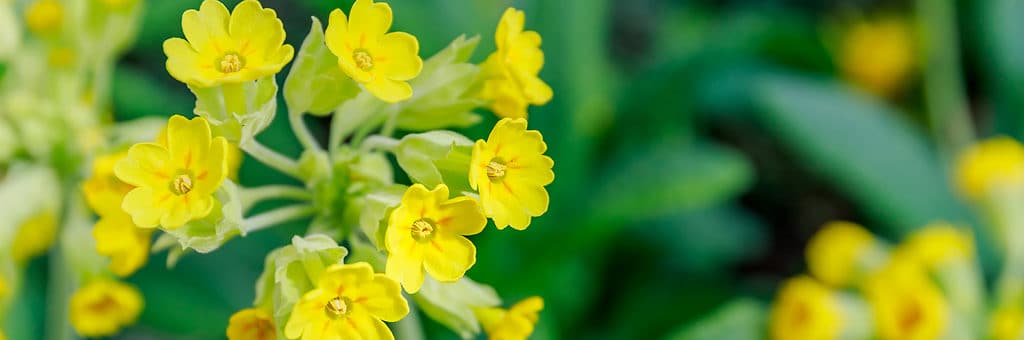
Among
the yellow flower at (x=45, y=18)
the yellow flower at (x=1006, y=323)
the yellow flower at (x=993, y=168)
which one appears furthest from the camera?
the yellow flower at (x=993, y=168)

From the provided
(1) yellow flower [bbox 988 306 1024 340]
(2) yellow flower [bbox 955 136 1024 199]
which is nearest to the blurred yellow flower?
(2) yellow flower [bbox 955 136 1024 199]

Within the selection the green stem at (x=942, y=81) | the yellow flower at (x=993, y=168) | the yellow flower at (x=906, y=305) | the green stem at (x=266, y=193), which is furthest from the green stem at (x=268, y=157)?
the green stem at (x=942, y=81)

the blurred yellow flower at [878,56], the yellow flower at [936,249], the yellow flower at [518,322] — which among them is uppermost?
the blurred yellow flower at [878,56]

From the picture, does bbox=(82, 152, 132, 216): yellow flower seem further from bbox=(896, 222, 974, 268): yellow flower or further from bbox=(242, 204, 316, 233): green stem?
bbox=(896, 222, 974, 268): yellow flower

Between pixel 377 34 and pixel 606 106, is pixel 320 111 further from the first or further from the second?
pixel 606 106

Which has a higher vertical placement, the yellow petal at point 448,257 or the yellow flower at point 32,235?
the yellow petal at point 448,257

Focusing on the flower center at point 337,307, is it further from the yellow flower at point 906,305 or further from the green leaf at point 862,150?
the green leaf at point 862,150
